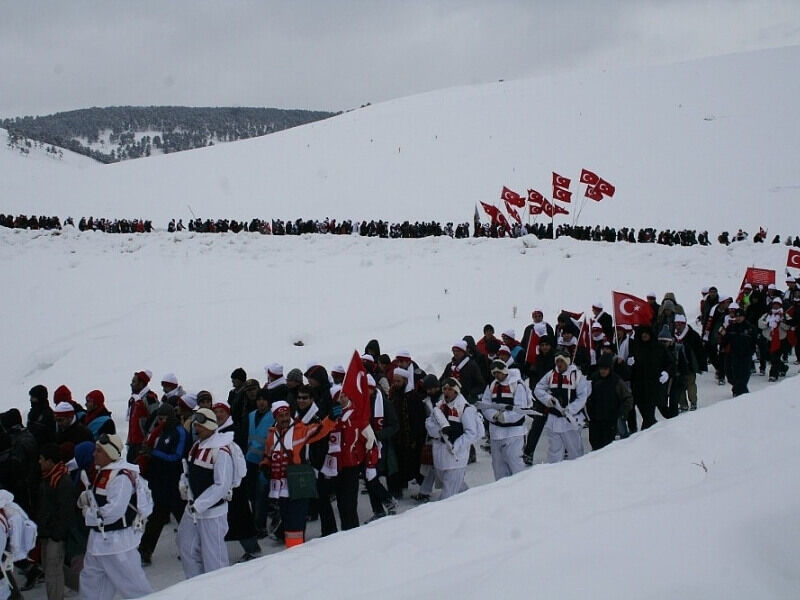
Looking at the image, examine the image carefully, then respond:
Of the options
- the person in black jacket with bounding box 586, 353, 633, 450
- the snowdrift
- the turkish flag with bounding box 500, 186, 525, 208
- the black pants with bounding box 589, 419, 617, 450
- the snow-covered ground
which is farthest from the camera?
the turkish flag with bounding box 500, 186, 525, 208

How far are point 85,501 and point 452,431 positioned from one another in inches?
135

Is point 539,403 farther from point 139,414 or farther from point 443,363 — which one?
point 139,414

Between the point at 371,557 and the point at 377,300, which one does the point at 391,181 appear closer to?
the point at 377,300

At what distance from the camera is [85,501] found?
5043 millimetres

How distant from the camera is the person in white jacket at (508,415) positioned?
289 inches

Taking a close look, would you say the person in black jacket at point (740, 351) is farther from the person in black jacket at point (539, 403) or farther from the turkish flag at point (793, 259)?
the turkish flag at point (793, 259)

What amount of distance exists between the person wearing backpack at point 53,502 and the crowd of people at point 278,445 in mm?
10

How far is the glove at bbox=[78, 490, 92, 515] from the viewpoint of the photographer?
4.99 metres

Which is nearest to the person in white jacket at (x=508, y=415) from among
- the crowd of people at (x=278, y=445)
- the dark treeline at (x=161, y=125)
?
the crowd of people at (x=278, y=445)

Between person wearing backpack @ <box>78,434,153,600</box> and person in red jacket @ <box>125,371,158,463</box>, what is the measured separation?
229 cm

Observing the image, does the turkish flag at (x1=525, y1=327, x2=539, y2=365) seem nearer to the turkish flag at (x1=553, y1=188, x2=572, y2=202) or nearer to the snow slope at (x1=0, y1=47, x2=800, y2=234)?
the turkish flag at (x1=553, y1=188, x2=572, y2=202)

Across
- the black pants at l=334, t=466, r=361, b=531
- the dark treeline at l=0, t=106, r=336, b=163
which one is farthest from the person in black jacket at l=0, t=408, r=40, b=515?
the dark treeline at l=0, t=106, r=336, b=163

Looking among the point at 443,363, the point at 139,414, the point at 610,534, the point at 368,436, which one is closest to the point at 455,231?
the point at 443,363

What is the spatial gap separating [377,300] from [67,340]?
6.91m
